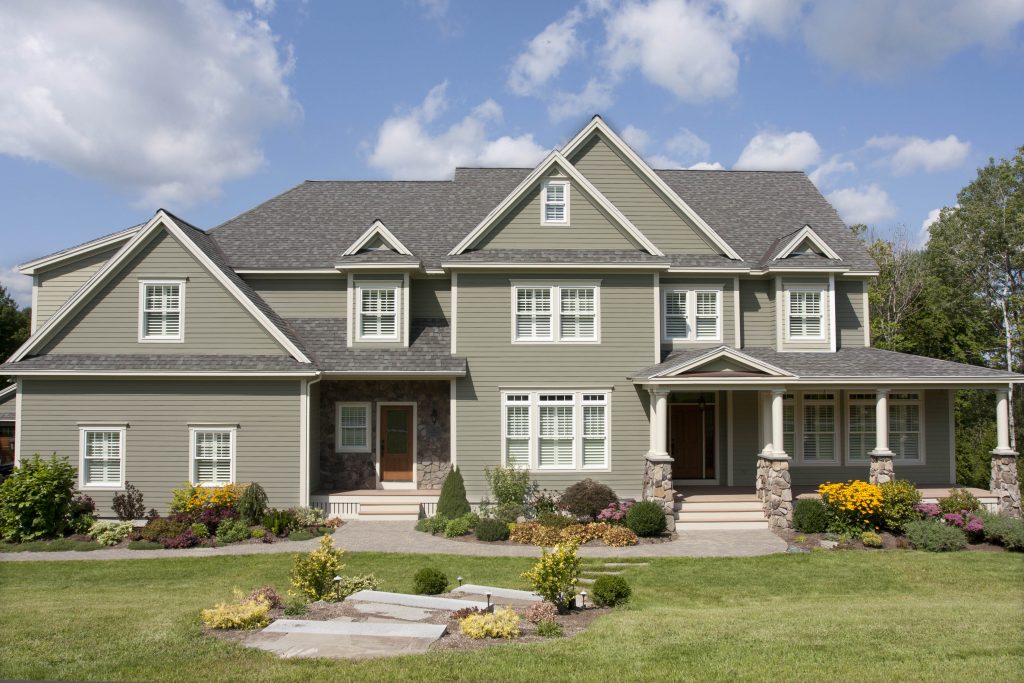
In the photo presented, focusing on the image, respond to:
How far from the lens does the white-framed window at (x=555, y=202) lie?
69.1 ft

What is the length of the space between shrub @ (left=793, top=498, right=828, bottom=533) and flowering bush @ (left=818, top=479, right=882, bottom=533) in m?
0.18

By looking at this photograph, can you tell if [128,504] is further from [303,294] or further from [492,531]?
[492,531]

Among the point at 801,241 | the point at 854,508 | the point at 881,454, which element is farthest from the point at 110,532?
the point at 801,241

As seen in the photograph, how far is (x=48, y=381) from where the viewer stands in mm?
19312

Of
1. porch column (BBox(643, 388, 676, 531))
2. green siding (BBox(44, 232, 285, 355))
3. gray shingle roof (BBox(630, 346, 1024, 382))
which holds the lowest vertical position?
porch column (BBox(643, 388, 676, 531))

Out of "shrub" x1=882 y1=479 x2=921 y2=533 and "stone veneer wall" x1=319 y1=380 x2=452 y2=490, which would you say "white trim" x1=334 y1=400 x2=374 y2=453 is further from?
"shrub" x1=882 y1=479 x2=921 y2=533

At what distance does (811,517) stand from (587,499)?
5458 mm

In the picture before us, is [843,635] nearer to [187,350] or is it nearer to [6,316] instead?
[187,350]

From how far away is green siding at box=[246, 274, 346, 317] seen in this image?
2241 cm

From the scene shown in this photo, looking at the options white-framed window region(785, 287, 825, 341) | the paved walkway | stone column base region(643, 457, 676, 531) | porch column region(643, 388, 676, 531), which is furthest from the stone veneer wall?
white-framed window region(785, 287, 825, 341)

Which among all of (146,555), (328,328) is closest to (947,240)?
(328,328)

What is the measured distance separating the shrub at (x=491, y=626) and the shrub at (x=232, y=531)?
31.1 ft

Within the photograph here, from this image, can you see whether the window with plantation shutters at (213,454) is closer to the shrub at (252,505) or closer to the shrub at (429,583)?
the shrub at (252,505)

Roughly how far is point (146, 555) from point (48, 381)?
6407 millimetres
